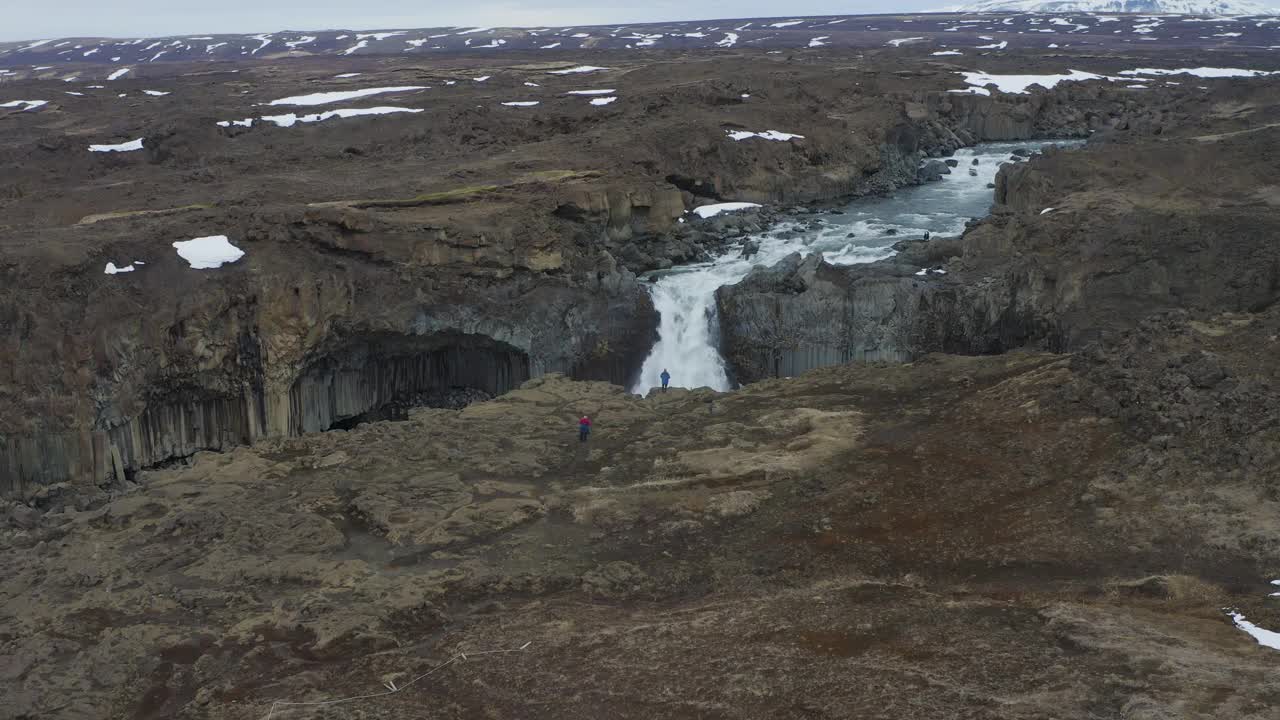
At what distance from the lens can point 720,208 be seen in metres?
39.4

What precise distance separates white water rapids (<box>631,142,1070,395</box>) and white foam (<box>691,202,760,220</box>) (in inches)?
78.7

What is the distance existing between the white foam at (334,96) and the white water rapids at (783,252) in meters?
31.3

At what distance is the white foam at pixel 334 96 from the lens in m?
57.8

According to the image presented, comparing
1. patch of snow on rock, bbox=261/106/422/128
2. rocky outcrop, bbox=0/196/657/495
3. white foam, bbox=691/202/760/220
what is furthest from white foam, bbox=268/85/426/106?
rocky outcrop, bbox=0/196/657/495

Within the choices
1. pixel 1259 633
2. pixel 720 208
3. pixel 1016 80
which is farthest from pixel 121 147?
pixel 1016 80

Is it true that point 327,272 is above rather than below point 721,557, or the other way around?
above

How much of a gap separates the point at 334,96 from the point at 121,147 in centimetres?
1730

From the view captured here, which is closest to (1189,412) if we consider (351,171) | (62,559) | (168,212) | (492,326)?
(492,326)

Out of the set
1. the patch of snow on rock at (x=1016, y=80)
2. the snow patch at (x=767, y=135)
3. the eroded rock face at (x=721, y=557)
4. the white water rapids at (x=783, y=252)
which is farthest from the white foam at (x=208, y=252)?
the patch of snow on rock at (x=1016, y=80)

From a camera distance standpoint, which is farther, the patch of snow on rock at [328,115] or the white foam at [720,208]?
the patch of snow on rock at [328,115]

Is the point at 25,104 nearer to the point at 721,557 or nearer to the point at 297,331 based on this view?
the point at 297,331

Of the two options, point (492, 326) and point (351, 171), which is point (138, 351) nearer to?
point (492, 326)

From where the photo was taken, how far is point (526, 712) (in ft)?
40.7

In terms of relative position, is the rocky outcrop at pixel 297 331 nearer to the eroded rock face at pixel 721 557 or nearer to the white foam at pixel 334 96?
the eroded rock face at pixel 721 557
